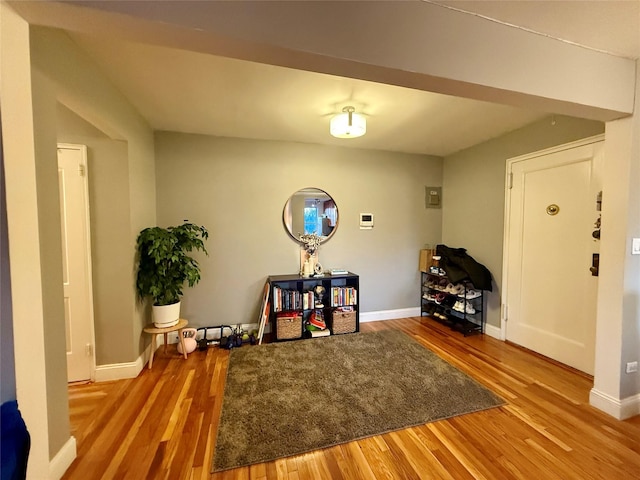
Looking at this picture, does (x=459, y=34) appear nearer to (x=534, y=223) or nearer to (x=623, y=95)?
(x=623, y=95)

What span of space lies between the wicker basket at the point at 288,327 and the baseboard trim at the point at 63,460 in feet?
5.76

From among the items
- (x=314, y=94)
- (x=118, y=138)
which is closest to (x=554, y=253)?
(x=314, y=94)

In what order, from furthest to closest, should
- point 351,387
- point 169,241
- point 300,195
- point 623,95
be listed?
point 300,195 < point 169,241 < point 351,387 < point 623,95

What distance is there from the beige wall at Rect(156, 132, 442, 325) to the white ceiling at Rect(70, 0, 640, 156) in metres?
0.23

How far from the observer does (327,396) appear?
1.99m

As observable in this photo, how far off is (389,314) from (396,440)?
222 centimetres

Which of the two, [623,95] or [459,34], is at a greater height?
[459,34]

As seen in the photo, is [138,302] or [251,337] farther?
[251,337]

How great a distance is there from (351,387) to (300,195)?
2.19 meters

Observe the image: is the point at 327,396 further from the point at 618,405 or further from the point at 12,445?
the point at 618,405

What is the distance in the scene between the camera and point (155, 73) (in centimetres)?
181

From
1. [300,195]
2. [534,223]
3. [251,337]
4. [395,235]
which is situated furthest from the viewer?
[395,235]

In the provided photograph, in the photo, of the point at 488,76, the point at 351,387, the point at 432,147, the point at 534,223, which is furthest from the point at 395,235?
the point at 488,76

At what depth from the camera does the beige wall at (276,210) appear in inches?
118
